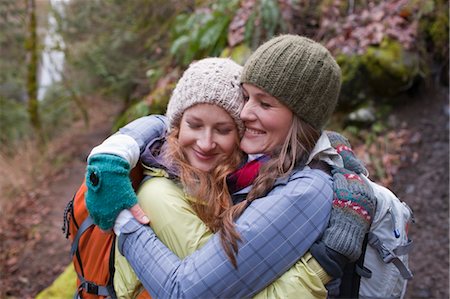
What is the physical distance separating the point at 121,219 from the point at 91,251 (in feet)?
1.04

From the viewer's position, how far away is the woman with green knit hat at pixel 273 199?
188cm

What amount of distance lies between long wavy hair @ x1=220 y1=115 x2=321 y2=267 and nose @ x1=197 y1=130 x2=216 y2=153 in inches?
11.3

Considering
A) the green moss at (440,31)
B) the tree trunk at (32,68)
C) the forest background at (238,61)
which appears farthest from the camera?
the tree trunk at (32,68)

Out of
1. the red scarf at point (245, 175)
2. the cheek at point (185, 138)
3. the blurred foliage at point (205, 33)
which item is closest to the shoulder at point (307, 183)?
the red scarf at point (245, 175)

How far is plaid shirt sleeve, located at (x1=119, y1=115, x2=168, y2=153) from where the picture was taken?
228 cm

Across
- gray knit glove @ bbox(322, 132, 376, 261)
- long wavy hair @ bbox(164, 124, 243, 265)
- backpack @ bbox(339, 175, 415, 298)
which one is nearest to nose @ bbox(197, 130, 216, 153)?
long wavy hair @ bbox(164, 124, 243, 265)

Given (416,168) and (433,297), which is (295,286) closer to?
(433,297)

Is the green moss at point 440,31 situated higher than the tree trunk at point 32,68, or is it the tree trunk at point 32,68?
the green moss at point 440,31

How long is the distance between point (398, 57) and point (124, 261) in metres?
5.18

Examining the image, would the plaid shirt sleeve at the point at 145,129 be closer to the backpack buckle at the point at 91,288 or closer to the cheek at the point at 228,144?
the cheek at the point at 228,144

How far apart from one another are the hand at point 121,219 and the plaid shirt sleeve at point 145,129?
37 centimetres

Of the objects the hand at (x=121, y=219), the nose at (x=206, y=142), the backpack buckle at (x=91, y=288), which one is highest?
the nose at (x=206, y=142)

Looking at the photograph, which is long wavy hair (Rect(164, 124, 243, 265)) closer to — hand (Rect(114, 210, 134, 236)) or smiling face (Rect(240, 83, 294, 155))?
smiling face (Rect(240, 83, 294, 155))

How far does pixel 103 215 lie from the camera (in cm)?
199
